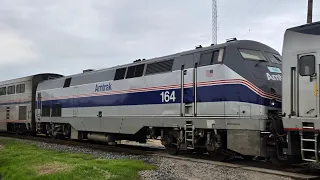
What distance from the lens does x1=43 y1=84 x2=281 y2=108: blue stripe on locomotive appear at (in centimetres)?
1109

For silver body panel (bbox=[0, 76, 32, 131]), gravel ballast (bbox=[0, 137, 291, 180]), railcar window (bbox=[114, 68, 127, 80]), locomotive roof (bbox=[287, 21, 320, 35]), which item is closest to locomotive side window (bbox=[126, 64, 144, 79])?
railcar window (bbox=[114, 68, 127, 80])

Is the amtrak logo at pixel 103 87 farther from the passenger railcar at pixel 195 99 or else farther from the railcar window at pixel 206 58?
the railcar window at pixel 206 58

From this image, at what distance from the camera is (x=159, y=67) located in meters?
14.7

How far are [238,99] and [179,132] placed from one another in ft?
10.4

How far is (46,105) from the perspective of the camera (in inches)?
900

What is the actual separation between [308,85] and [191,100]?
14.9ft

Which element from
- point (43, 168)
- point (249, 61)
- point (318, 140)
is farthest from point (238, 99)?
point (43, 168)

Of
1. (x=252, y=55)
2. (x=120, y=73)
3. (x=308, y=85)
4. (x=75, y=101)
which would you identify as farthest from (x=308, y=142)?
(x=75, y=101)

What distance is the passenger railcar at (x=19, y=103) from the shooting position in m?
24.8

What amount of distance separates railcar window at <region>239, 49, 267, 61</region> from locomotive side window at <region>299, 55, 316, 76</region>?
240 cm

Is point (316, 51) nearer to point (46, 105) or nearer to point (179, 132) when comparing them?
point (179, 132)

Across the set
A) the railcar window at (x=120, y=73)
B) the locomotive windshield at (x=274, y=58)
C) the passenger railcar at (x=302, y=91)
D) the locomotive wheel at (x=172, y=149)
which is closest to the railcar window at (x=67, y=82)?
the railcar window at (x=120, y=73)

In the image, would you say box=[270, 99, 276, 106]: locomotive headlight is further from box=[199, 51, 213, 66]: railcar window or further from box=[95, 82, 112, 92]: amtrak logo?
box=[95, 82, 112, 92]: amtrak logo

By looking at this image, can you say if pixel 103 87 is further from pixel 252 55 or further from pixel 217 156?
pixel 252 55
